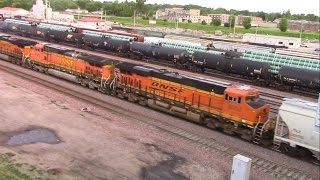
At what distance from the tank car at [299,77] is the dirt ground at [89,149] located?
15.3m

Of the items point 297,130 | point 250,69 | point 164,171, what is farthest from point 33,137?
point 250,69

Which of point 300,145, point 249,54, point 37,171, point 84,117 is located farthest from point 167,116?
point 249,54

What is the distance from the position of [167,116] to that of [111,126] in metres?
4.29

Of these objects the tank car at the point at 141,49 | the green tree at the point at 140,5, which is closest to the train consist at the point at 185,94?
the tank car at the point at 141,49

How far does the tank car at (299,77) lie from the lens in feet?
93.8

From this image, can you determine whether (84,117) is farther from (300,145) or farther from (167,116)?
(300,145)

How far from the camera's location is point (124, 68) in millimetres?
26859

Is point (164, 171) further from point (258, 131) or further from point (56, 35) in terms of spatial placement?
point (56, 35)

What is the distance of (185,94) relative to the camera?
73.6 ft

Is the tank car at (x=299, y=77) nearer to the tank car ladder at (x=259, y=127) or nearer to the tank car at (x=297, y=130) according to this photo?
the tank car ladder at (x=259, y=127)

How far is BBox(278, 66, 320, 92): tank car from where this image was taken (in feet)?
93.8

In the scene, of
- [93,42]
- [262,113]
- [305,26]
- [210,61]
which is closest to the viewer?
[262,113]

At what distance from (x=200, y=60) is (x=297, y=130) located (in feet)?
72.2

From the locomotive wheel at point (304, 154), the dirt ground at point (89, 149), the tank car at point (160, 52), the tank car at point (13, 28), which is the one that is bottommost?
the dirt ground at point (89, 149)
